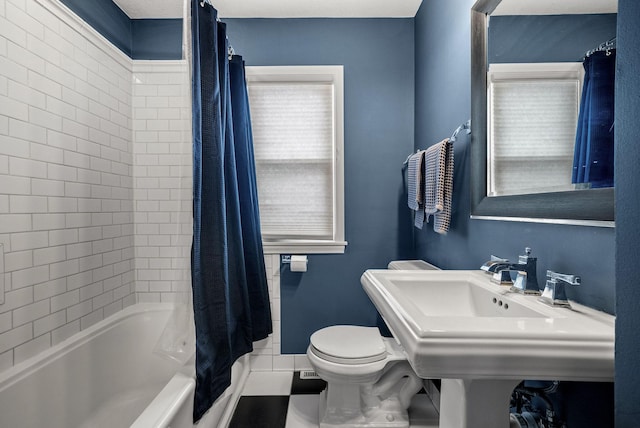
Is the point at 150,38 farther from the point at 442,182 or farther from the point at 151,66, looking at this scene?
the point at 442,182

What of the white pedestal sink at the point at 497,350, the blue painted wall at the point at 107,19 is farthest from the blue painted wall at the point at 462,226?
the blue painted wall at the point at 107,19

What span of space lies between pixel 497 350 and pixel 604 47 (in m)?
0.78

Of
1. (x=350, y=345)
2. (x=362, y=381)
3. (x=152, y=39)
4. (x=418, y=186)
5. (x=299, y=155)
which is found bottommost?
(x=362, y=381)

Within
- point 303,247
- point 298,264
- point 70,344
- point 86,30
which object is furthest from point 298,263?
point 86,30

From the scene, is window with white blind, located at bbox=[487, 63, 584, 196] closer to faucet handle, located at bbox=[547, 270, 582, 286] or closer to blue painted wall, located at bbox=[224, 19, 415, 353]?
faucet handle, located at bbox=[547, 270, 582, 286]

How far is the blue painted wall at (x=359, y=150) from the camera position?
2.24 m

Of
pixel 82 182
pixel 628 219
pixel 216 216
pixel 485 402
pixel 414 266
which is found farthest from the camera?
pixel 414 266

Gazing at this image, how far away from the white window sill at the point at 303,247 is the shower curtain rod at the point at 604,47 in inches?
64.4

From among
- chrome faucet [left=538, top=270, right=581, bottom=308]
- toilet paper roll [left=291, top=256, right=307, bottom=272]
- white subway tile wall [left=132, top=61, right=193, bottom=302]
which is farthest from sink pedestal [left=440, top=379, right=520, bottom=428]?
white subway tile wall [left=132, top=61, right=193, bottom=302]

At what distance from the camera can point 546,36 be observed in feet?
3.19

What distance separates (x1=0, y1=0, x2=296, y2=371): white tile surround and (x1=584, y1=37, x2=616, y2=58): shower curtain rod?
1.32 meters

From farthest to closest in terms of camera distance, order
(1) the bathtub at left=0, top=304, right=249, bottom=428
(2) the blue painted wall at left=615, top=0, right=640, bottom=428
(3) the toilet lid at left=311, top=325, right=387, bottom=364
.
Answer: (3) the toilet lid at left=311, top=325, right=387, bottom=364 < (1) the bathtub at left=0, top=304, right=249, bottom=428 < (2) the blue painted wall at left=615, top=0, right=640, bottom=428

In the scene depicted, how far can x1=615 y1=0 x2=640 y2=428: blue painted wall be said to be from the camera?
1.17 ft

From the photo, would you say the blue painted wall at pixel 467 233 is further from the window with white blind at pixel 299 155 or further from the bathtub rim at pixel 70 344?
the bathtub rim at pixel 70 344
